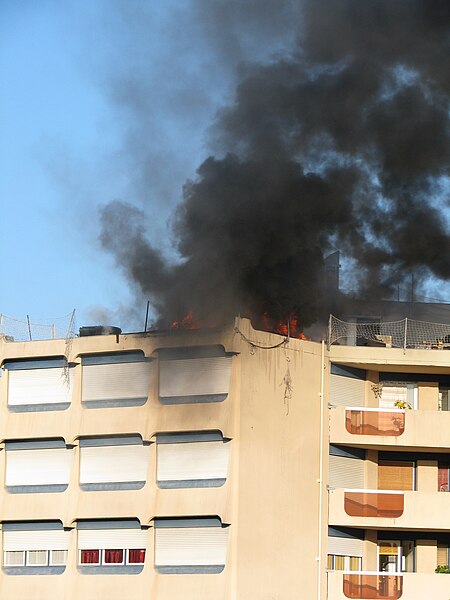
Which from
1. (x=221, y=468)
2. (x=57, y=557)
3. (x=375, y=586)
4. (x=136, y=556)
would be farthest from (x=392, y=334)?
(x=57, y=557)

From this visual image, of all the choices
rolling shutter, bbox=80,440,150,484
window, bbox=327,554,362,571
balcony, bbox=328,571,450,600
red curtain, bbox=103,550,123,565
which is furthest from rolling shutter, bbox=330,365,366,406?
red curtain, bbox=103,550,123,565

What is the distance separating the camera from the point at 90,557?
4819 centimetres

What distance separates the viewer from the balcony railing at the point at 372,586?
152 feet

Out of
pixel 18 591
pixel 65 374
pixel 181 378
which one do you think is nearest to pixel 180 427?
pixel 181 378

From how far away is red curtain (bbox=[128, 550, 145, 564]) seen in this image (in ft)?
155

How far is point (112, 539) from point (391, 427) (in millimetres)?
10707

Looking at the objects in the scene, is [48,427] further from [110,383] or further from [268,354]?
[268,354]

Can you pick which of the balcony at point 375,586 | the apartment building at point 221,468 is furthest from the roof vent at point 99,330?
the balcony at point 375,586

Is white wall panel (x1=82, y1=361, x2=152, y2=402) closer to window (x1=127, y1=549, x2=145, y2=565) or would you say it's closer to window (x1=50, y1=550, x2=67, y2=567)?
window (x1=127, y1=549, x2=145, y2=565)

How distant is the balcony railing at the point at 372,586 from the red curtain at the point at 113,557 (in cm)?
788

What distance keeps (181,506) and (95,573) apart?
4.21m

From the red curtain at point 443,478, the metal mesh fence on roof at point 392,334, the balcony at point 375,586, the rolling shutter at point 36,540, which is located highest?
the metal mesh fence on roof at point 392,334

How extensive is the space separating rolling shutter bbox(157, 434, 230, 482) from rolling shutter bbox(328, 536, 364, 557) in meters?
4.95

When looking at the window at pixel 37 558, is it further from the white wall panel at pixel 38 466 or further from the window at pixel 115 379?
the window at pixel 115 379
